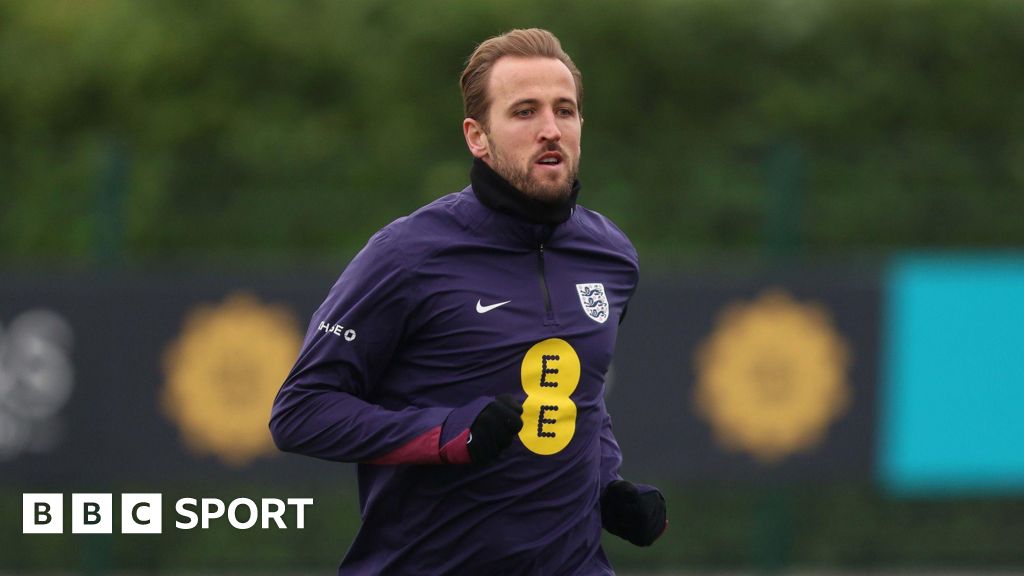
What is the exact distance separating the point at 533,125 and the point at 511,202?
0.18 meters

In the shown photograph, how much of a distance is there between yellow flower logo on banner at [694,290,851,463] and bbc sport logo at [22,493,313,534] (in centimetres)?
224

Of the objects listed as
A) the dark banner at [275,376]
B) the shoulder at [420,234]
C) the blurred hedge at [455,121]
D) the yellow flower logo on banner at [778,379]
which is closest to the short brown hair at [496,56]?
the shoulder at [420,234]

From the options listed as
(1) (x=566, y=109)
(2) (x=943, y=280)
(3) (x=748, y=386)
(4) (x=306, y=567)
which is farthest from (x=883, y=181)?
(1) (x=566, y=109)

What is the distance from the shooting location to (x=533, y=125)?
421 centimetres

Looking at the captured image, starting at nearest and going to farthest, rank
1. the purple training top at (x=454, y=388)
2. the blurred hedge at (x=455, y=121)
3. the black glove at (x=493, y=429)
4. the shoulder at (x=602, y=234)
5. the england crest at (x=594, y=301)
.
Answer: the black glove at (x=493, y=429) → the purple training top at (x=454, y=388) → the england crest at (x=594, y=301) → the shoulder at (x=602, y=234) → the blurred hedge at (x=455, y=121)

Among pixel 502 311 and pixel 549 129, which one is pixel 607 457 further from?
pixel 549 129

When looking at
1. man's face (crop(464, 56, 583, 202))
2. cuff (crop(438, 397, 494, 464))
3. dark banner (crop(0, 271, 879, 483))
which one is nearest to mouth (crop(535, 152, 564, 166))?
man's face (crop(464, 56, 583, 202))

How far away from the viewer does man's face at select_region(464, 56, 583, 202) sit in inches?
166

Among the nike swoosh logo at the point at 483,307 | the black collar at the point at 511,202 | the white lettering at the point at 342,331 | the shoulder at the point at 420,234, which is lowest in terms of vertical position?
the white lettering at the point at 342,331

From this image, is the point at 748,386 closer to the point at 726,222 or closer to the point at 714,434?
the point at 714,434

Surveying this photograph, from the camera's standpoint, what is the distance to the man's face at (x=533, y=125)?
422 centimetres

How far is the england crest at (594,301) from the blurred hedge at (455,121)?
5337mm

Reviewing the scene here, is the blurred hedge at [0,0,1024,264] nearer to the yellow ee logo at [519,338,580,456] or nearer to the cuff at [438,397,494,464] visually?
the yellow ee logo at [519,338,580,456]

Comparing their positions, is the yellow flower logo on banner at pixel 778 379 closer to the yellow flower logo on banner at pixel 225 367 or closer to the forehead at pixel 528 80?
the yellow flower logo on banner at pixel 225 367
